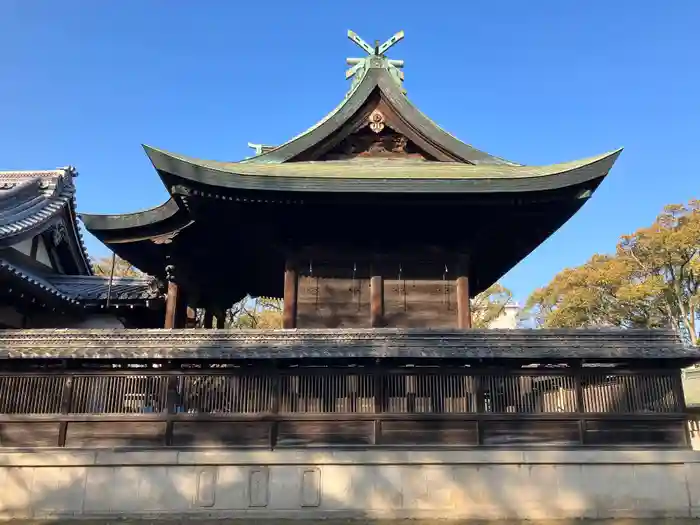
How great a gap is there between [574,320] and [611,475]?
38.0 m

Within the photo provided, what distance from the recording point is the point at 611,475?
1020 centimetres

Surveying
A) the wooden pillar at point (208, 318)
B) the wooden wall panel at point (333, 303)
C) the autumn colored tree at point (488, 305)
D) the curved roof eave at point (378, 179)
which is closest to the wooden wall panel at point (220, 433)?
the wooden wall panel at point (333, 303)

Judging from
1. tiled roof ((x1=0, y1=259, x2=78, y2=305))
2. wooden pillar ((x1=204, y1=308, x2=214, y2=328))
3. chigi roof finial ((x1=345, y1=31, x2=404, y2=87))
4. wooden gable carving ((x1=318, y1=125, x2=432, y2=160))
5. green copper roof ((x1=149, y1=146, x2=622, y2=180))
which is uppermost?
chigi roof finial ((x1=345, y1=31, x2=404, y2=87))

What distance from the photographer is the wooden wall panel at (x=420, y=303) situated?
12.9 m

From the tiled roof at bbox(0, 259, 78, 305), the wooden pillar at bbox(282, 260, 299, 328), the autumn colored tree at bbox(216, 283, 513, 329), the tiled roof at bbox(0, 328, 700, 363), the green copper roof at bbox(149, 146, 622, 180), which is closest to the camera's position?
the tiled roof at bbox(0, 328, 700, 363)

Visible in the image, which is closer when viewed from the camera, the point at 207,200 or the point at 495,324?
the point at 207,200

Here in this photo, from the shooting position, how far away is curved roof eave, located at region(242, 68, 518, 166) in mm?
13578

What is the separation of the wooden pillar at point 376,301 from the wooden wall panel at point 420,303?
13cm

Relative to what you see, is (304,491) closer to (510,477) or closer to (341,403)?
(341,403)

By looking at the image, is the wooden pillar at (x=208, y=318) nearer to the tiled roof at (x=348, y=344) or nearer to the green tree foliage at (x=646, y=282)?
the tiled roof at (x=348, y=344)

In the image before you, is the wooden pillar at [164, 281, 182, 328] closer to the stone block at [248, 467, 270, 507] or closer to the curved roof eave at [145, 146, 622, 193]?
the curved roof eave at [145, 146, 622, 193]

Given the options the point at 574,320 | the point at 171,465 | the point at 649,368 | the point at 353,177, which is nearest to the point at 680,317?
the point at 574,320

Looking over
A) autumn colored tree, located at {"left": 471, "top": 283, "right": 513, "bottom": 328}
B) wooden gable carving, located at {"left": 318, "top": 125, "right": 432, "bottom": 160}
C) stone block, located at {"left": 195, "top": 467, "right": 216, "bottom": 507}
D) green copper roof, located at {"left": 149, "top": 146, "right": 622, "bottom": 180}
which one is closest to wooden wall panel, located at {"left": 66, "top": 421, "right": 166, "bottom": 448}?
stone block, located at {"left": 195, "top": 467, "right": 216, "bottom": 507}

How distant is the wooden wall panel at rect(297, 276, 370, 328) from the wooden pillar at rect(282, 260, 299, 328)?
0.48 ft
